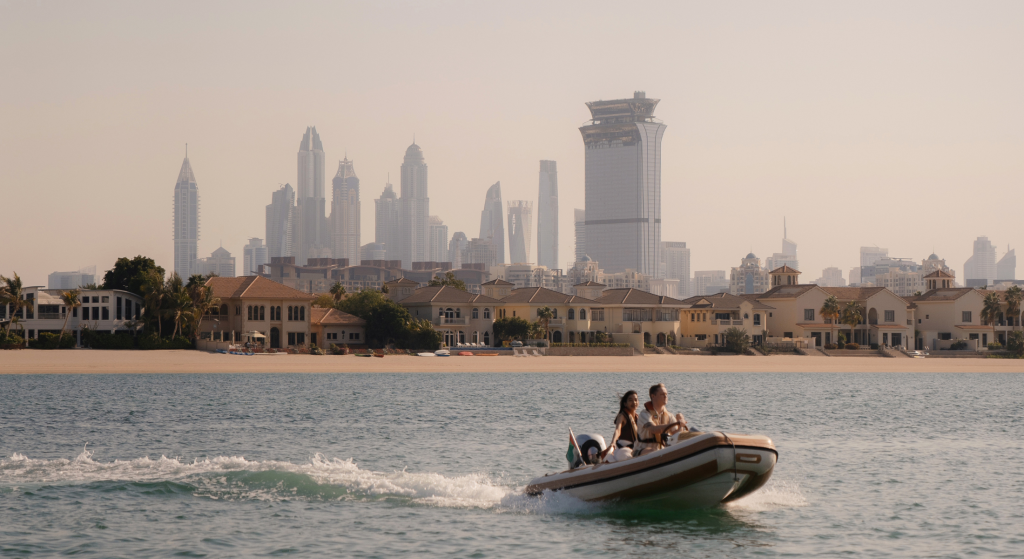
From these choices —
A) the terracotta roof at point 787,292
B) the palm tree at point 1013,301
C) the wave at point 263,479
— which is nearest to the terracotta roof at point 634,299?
the terracotta roof at point 787,292

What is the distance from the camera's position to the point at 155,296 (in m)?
67.8

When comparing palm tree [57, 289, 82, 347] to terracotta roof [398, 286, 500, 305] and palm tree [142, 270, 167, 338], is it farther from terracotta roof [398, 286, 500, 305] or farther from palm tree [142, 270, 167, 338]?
terracotta roof [398, 286, 500, 305]

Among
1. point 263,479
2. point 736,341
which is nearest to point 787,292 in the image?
point 736,341

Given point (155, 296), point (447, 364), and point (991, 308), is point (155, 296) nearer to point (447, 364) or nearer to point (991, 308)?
point (447, 364)

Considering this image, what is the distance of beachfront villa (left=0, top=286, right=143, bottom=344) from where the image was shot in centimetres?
6894

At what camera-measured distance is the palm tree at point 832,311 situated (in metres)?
88.9

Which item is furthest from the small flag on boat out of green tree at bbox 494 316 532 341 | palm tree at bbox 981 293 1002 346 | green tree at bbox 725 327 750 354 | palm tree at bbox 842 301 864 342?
palm tree at bbox 981 293 1002 346

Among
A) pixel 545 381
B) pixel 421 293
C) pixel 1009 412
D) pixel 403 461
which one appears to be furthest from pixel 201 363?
pixel 1009 412

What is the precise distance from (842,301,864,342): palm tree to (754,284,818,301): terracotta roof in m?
3.67

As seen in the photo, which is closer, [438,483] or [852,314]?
[438,483]

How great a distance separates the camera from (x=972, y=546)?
15.5 meters

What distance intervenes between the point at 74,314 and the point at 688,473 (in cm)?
6374

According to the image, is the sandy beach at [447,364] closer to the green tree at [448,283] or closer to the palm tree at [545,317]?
the palm tree at [545,317]

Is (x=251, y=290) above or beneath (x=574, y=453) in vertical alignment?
above
